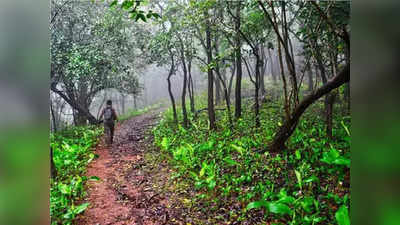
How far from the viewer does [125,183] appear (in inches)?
78.8

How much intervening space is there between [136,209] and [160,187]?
9.5 inches

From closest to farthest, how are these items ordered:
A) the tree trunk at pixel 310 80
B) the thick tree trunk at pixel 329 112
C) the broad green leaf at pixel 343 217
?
the broad green leaf at pixel 343 217 < the thick tree trunk at pixel 329 112 < the tree trunk at pixel 310 80

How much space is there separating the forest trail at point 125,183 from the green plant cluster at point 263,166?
0.19 m

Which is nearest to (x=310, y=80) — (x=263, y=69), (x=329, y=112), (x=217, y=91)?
(x=329, y=112)

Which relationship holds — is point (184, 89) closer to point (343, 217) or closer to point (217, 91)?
Answer: point (217, 91)

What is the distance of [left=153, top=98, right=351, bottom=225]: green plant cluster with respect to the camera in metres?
1.63

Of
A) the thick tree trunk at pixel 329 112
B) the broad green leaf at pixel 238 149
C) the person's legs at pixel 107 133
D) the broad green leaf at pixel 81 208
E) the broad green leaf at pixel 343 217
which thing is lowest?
the broad green leaf at pixel 81 208

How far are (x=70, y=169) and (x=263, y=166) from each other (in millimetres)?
1608

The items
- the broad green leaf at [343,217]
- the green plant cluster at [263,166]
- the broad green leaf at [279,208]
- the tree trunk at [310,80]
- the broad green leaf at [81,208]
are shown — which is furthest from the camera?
the tree trunk at [310,80]

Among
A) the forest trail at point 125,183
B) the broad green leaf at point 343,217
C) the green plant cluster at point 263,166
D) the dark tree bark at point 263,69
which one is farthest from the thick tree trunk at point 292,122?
the forest trail at point 125,183

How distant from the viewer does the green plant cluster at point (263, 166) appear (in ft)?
5.35

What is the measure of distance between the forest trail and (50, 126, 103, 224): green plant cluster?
79 millimetres

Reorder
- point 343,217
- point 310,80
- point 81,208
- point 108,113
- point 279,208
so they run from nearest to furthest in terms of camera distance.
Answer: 1. point 343,217
2. point 279,208
3. point 81,208
4. point 310,80
5. point 108,113

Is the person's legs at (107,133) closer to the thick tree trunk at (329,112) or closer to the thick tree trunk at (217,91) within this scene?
the thick tree trunk at (217,91)
